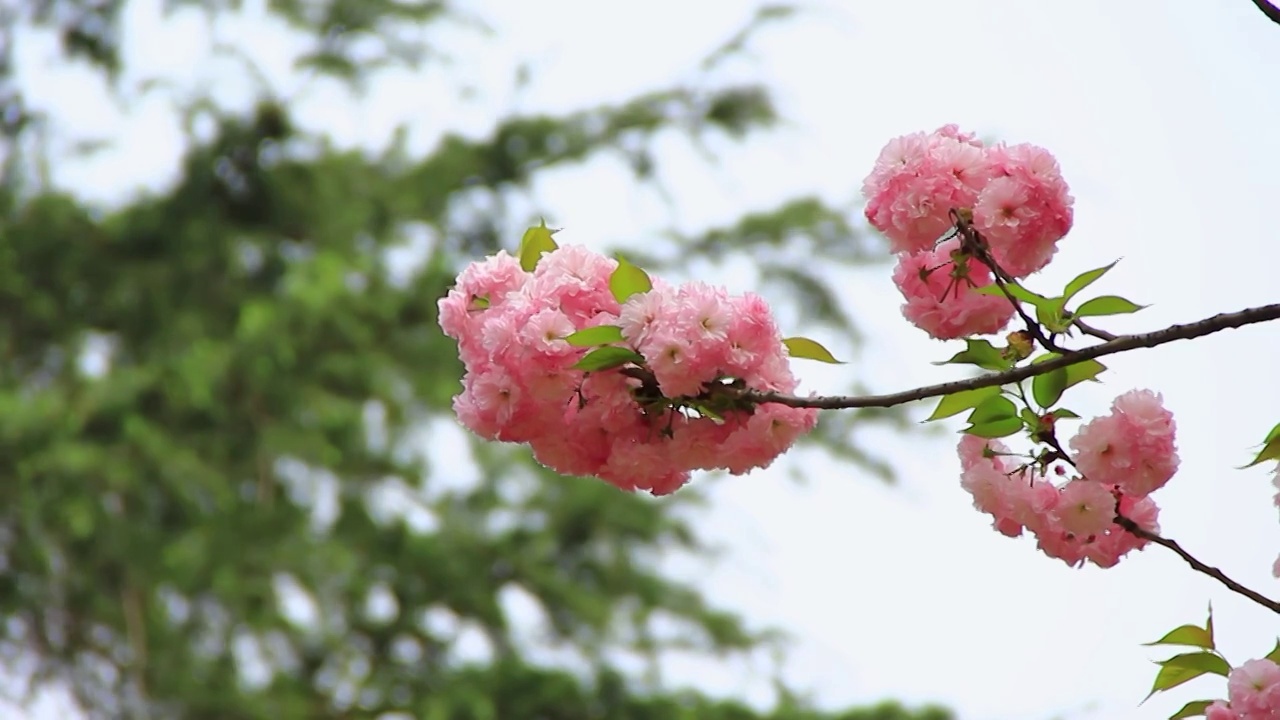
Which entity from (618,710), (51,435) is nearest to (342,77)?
(51,435)

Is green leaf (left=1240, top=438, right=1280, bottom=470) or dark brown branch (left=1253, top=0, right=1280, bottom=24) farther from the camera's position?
green leaf (left=1240, top=438, right=1280, bottom=470)

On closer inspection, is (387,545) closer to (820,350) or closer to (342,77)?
(342,77)

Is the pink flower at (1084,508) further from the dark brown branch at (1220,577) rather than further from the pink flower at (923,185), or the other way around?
the pink flower at (923,185)

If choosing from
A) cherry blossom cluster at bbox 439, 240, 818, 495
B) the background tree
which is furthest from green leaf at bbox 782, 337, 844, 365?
the background tree

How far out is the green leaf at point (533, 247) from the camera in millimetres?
1285

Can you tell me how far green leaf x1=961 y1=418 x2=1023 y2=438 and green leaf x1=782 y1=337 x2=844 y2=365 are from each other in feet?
0.45

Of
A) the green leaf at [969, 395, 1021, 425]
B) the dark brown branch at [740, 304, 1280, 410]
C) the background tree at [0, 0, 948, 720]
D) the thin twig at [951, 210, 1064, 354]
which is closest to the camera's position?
the dark brown branch at [740, 304, 1280, 410]

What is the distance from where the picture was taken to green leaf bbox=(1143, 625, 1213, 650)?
4.14 feet

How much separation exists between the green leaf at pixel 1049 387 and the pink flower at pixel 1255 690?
29cm

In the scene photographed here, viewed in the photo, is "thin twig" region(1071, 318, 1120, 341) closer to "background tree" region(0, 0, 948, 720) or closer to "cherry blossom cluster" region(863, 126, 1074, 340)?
"cherry blossom cluster" region(863, 126, 1074, 340)

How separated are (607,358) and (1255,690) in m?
0.62

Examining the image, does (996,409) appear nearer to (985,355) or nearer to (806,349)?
(985,355)

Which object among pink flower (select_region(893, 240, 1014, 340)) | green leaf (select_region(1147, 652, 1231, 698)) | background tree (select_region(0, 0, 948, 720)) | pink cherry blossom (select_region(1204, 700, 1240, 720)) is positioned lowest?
pink cherry blossom (select_region(1204, 700, 1240, 720))

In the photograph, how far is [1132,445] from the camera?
118cm
